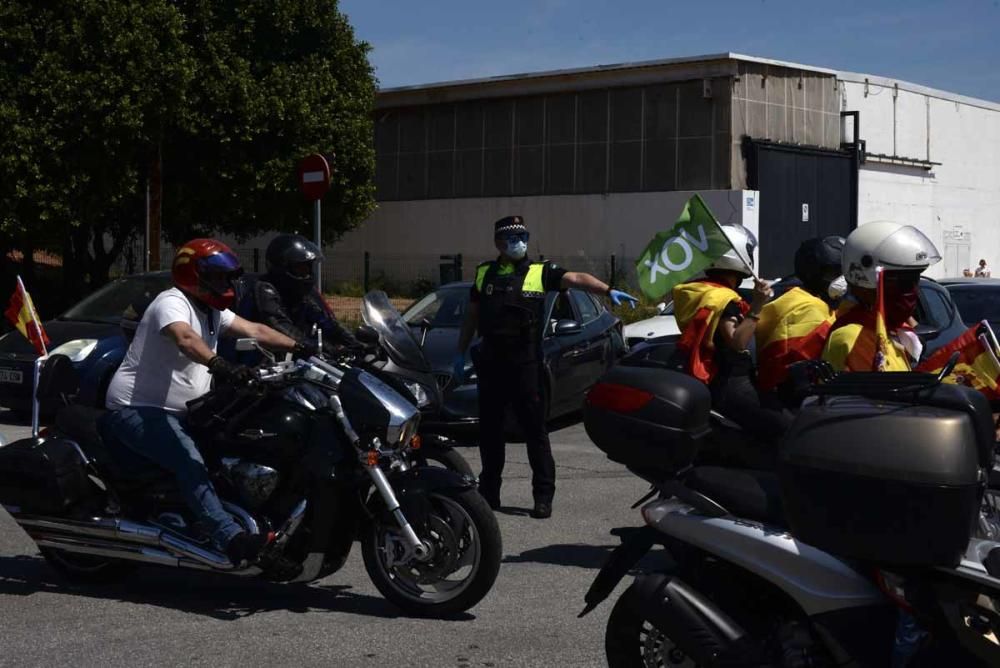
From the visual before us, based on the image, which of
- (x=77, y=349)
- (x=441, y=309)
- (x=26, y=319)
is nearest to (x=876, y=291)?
(x=26, y=319)

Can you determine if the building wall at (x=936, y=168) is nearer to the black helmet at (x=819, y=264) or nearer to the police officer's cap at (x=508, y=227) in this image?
the police officer's cap at (x=508, y=227)

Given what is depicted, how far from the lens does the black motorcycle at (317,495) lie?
6.18 m

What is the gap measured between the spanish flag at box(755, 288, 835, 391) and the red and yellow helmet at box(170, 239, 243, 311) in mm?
2370

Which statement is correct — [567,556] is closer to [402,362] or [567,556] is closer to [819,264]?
[402,362]

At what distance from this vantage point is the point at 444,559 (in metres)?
6.20

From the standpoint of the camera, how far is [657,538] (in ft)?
14.3

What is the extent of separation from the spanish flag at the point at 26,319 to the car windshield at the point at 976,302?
9875mm

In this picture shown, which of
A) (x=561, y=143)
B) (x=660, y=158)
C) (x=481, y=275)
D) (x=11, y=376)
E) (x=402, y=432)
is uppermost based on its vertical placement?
(x=561, y=143)

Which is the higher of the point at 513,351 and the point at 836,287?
the point at 836,287

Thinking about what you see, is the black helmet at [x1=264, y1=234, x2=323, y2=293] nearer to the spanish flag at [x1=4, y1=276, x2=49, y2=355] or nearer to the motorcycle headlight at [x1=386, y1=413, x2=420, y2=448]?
the spanish flag at [x1=4, y1=276, x2=49, y2=355]

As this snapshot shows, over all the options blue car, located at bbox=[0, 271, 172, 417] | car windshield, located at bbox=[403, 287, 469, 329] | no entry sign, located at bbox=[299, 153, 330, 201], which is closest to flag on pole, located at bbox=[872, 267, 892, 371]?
blue car, located at bbox=[0, 271, 172, 417]

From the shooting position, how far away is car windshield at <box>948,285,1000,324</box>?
14641mm

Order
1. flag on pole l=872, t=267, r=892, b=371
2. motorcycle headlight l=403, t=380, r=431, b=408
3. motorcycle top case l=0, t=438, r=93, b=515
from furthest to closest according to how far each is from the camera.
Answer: motorcycle headlight l=403, t=380, r=431, b=408 < motorcycle top case l=0, t=438, r=93, b=515 < flag on pole l=872, t=267, r=892, b=371

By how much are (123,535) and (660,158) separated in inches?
1109
